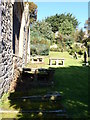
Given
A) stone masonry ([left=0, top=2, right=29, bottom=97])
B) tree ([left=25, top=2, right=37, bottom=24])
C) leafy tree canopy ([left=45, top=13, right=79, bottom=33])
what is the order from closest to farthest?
stone masonry ([left=0, top=2, right=29, bottom=97])
tree ([left=25, top=2, right=37, bottom=24])
leafy tree canopy ([left=45, top=13, right=79, bottom=33])

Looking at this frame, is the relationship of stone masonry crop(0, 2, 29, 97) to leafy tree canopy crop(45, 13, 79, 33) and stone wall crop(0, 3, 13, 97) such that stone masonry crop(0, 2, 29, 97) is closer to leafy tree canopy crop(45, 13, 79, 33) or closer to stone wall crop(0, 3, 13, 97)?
stone wall crop(0, 3, 13, 97)

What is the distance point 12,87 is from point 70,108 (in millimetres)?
3005

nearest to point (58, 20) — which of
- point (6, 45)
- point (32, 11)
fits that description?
point (32, 11)

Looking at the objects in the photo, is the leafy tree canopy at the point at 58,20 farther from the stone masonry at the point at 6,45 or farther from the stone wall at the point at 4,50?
the stone wall at the point at 4,50

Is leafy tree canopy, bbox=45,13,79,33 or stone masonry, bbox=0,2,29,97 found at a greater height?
leafy tree canopy, bbox=45,13,79,33

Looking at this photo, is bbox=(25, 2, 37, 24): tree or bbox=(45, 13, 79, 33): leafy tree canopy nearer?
bbox=(25, 2, 37, 24): tree

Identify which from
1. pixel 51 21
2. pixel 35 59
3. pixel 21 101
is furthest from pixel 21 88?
pixel 51 21

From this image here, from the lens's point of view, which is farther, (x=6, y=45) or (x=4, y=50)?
(x=6, y=45)

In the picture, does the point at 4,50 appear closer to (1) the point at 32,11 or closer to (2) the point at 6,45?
(2) the point at 6,45

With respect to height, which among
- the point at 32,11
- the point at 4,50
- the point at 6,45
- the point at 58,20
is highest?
the point at 58,20

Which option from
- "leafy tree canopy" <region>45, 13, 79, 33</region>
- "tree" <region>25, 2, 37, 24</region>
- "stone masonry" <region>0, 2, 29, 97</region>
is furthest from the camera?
"leafy tree canopy" <region>45, 13, 79, 33</region>

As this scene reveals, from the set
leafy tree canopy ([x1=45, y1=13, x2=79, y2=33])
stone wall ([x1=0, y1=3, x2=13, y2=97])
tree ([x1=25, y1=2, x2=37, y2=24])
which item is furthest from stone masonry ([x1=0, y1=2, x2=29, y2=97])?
leafy tree canopy ([x1=45, y1=13, x2=79, y2=33])

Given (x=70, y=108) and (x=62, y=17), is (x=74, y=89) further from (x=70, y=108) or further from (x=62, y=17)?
(x=62, y=17)

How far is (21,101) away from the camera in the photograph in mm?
6297
